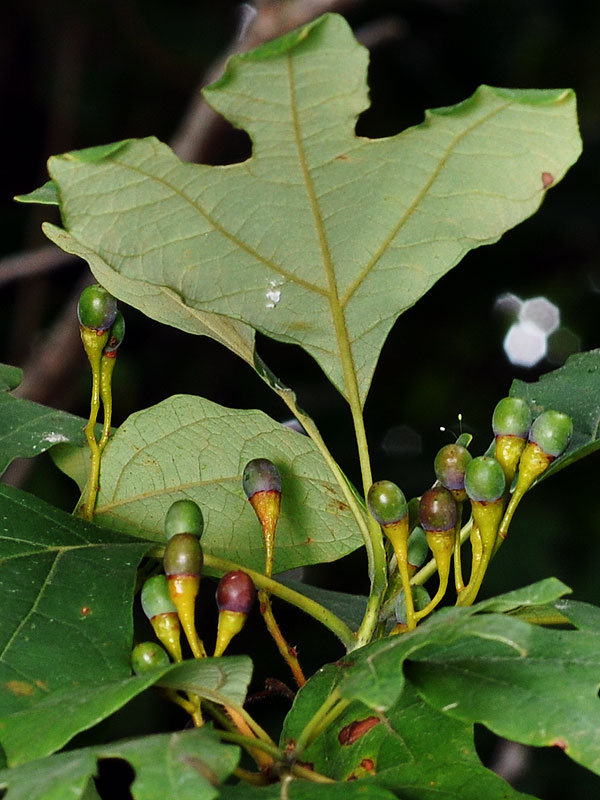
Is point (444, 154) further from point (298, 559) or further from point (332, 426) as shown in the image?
point (332, 426)

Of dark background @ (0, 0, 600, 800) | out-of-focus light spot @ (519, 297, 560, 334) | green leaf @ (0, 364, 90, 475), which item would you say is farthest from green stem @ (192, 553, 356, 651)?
out-of-focus light spot @ (519, 297, 560, 334)

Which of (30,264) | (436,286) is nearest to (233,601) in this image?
(30,264)

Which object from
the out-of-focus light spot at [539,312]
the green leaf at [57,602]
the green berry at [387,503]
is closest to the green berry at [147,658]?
the green leaf at [57,602]

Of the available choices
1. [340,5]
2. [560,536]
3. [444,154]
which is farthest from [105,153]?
[560,536]

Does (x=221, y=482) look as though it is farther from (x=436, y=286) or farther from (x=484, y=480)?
(x=436, y=286)

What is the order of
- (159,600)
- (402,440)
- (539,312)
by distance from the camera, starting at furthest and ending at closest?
(539,312) → (402,440) → (159,600)

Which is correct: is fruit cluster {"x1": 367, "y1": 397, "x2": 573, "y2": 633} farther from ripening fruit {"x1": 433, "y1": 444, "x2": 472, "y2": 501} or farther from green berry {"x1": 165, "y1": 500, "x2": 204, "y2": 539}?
green berry {"x1": 165, "y1": 500, "x2": 204, "y2": 539}
